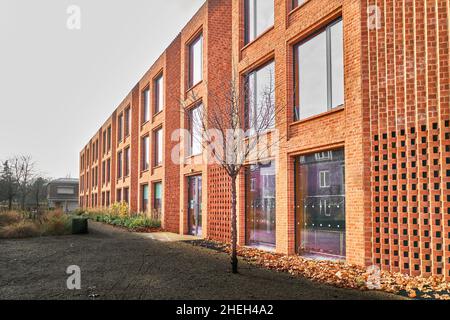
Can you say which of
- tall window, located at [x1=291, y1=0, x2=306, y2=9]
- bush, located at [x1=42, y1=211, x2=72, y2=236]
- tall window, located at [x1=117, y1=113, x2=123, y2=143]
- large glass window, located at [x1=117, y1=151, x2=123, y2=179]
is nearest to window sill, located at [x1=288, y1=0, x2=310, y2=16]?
tall window, located at [x1=291, y1=0, x2=306, y2=9]

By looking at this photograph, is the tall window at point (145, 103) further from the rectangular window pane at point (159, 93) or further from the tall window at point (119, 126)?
the tall window at point (119, 126)

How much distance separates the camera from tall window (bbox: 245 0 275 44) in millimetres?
12289

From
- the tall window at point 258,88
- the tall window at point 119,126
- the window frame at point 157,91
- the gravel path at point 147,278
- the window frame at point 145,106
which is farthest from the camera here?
the tall window at point 119,126

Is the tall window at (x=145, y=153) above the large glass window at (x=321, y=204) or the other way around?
above

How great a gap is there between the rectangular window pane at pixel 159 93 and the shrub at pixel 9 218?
29.9 feet

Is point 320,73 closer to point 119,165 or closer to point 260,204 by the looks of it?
point 260,204

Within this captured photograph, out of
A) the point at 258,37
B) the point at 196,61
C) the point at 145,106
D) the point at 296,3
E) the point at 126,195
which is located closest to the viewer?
the point at 296,3

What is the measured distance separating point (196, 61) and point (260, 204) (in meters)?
8.17

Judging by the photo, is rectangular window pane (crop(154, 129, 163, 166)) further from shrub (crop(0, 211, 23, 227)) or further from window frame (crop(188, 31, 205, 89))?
shrub (crop(0, 211, 23, 227))

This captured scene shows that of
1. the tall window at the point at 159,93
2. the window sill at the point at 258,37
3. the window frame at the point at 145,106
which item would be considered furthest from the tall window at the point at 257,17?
the window frame at the point at 145,106

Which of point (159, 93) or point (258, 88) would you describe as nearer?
point (258, 88)

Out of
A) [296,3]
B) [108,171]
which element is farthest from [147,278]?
[108,171]

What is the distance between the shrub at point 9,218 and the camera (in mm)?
17766

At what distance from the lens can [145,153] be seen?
2489 centimetres
